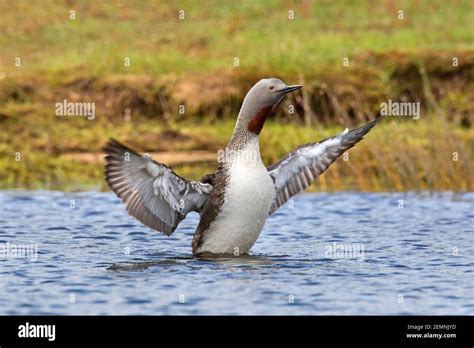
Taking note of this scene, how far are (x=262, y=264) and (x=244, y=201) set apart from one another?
61 cm

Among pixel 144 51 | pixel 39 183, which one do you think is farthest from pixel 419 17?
pixel 39 183

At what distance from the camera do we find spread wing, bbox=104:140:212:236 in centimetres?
982

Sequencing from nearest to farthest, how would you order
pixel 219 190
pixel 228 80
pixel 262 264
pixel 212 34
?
pixel 219 190 < pixel 262 264 < pixel 228 80 < pixel 212 34

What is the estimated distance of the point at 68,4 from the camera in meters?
28.0

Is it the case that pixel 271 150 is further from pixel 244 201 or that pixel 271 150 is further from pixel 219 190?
pixel 244 201

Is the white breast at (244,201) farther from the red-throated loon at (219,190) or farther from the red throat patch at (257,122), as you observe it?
the red throat patch at (257,122)

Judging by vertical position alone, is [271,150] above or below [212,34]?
below

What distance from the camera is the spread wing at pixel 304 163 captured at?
1094cm

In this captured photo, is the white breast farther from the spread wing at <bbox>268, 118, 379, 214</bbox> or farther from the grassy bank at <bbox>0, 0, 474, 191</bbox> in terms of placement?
the grassy bank at <bbox>0, 0, 474, 191</bbox>

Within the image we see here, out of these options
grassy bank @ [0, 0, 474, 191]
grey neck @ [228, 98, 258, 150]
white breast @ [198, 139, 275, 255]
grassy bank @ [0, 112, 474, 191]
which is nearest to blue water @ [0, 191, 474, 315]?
white breast @ [198, 139, 275, 255]

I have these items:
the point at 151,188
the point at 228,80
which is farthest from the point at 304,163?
the point at 228,80

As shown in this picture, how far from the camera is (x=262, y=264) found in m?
10.3
